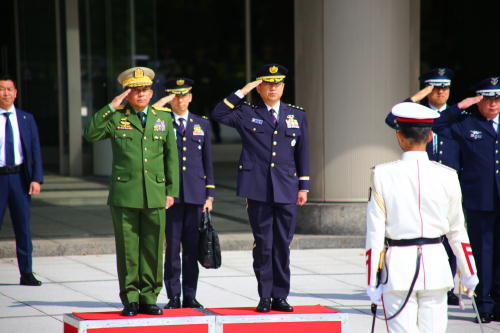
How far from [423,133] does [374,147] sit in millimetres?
6389

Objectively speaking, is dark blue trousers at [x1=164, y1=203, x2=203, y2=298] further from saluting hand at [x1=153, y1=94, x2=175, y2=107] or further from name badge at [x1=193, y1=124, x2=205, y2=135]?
saluting hand at [x1=153, y1=94, x2=175, y2=107]

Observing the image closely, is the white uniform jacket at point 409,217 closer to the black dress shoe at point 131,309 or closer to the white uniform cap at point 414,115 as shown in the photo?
the white uniform cap at point 414,115

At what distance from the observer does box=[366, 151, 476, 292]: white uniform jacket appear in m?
5.00

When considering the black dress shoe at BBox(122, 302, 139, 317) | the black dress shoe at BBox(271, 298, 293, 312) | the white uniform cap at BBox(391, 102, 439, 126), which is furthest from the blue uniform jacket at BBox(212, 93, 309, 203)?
the white uniform cap at BBox(391, 102, 439, 126)

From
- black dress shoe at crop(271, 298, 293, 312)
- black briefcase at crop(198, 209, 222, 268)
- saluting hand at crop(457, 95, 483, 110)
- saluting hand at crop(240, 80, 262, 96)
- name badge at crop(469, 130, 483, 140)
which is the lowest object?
black dress shoe at crop(271, 298, 293, 312)

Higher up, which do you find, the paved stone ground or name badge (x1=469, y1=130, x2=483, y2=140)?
name badge (x1=469, y1=130, x2=483, y2=140)

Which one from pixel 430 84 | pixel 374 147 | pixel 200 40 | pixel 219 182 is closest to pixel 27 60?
pixel 200 40

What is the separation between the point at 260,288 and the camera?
23.7ft

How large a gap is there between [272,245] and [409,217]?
2.42 metres

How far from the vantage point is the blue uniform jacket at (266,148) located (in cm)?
734

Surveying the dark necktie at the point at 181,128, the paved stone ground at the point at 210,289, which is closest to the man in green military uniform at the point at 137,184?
the dark necktie at the point at 181,128

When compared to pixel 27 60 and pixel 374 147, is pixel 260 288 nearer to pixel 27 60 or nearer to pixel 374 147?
pixel 374 147

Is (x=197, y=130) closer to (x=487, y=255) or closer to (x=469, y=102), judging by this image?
(x=469, y=102)

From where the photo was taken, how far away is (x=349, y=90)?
11.5 meters
